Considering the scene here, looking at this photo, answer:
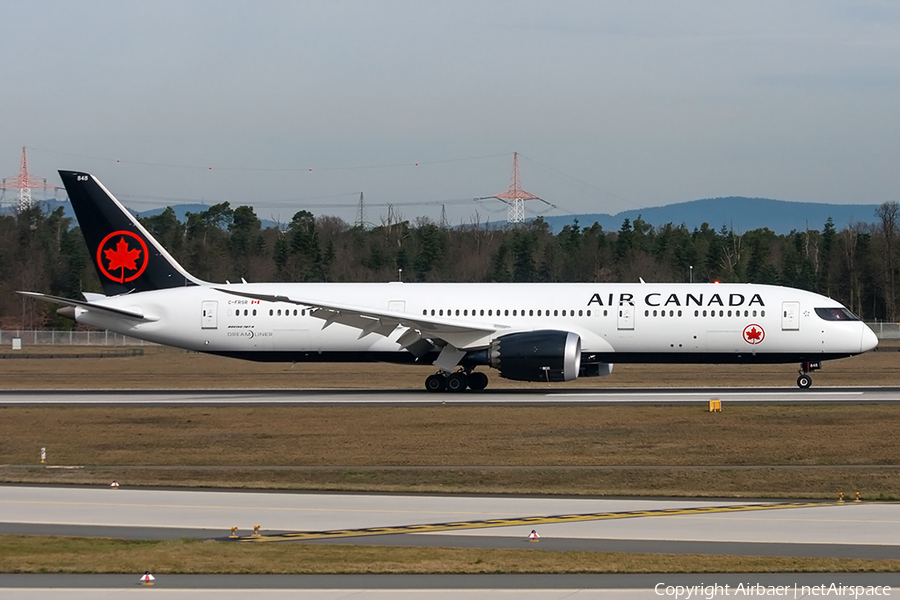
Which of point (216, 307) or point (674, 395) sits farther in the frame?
point (216, 307)

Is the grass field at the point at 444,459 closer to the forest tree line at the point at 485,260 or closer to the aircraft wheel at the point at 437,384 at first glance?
the aircraft wheel at the point at 437,384

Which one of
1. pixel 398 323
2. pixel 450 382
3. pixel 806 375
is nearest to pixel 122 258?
pixel 398 323

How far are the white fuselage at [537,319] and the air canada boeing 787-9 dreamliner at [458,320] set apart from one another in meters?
0.03

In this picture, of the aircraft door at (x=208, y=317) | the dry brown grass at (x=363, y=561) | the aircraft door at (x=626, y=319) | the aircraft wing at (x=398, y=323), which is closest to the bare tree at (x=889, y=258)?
the aircraft door at (x=626, y=319)

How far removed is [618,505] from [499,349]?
1683cm

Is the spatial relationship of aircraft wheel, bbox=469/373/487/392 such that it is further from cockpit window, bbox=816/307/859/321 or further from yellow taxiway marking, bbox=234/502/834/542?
yellow taxiway marking, bbox=234/502/834/542

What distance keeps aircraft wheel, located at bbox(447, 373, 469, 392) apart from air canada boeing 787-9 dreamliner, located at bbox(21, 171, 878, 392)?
33 millimetres

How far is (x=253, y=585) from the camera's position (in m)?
11.6

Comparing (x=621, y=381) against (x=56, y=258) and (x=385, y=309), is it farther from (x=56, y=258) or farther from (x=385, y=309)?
(x=56, y=258)

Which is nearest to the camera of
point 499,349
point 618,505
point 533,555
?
point 533,555

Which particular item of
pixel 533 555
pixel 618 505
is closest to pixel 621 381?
pixel 618 505

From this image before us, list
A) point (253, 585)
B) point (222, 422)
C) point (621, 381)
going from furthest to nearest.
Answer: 1. point (621, 381)
2. point (222, 422)
3. point (253, 585)

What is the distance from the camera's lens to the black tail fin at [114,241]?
3834 centimetres

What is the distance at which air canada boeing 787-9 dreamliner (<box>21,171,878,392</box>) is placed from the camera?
114 ft
